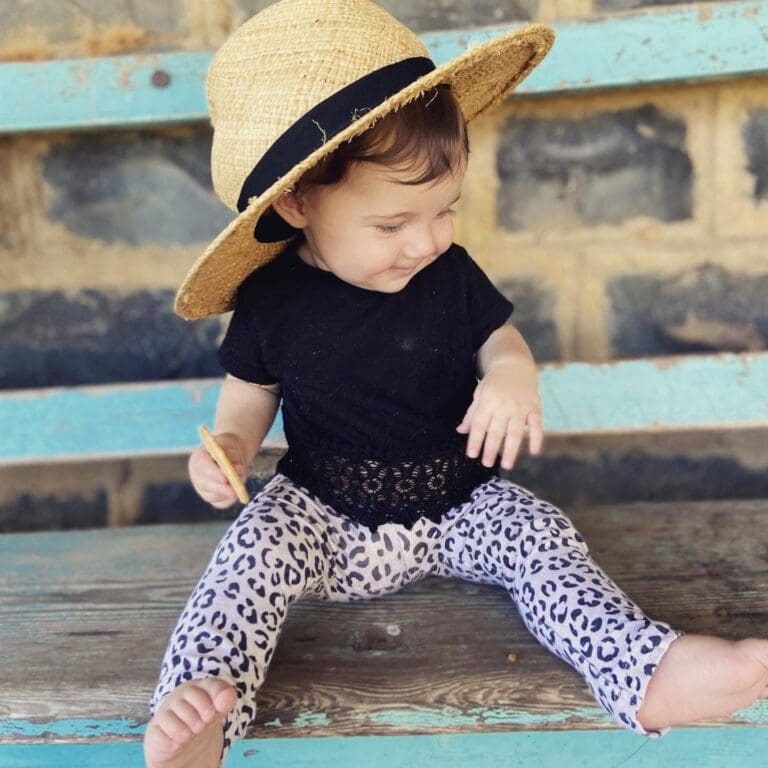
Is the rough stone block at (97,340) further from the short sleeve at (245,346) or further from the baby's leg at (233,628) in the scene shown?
the baby's leg at (233,628)

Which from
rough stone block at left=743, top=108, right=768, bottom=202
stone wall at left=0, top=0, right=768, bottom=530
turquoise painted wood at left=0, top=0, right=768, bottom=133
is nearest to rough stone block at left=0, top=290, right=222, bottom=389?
stone wall at left=0, top=0, right=768, bottom=530

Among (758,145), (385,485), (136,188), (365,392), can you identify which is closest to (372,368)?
(365,392)

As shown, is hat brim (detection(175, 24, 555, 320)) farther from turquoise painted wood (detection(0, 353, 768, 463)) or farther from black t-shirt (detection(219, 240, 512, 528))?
turquoise painted wood (detection(0, 353, 768, 463))

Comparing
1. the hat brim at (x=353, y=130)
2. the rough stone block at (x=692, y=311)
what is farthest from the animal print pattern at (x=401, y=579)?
the rough stone block at (x=692, y=311)

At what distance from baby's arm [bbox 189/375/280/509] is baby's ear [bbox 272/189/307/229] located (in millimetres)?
282

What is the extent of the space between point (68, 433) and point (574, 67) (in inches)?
43.8

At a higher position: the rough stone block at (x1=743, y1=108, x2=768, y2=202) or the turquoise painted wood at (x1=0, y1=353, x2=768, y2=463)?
the rough stone block at (x1=743, y1=108, x2=768, y2=202)

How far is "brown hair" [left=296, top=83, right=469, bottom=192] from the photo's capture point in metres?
1.02

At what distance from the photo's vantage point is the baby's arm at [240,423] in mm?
1132

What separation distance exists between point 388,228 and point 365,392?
0.26 metres

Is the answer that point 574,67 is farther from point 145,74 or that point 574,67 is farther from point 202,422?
point 202,422

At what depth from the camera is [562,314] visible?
1.71 meters

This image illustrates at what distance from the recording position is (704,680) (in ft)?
2.94

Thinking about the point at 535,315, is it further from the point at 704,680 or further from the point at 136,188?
the point at 704,680
